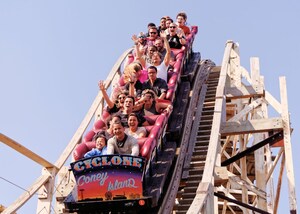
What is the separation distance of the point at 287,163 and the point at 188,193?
1.70m

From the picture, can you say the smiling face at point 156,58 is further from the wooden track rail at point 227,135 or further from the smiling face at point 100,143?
the smiling face at point 100,143

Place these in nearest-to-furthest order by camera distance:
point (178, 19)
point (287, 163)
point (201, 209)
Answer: point (201, 209), point (287, 163), point (178, 19)

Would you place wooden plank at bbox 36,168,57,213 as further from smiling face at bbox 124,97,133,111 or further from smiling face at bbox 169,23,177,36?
smiling face at bbox 169,23,177,36

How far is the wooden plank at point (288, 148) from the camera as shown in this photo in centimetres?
789

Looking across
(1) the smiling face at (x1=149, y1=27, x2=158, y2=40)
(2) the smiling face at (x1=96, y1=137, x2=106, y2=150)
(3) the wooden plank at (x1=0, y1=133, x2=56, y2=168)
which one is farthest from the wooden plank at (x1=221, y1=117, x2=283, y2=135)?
(3) the wooden plank at (x1=0, y1=133, x2=56, y2=168)

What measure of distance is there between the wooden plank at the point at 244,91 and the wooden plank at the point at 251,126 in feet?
2.16

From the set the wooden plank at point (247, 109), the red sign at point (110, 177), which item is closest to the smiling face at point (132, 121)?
the red sign at point (110, 177)

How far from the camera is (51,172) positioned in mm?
6852

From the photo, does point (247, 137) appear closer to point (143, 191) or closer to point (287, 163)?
point (287, 163)

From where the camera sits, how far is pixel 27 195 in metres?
6.36

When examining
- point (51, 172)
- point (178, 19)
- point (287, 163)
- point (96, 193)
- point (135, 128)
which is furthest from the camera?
point (178, 19)

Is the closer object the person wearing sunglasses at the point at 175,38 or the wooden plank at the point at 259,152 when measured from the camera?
the wooden plank at the point at 259,152

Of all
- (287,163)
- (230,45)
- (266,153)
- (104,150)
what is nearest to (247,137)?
(266,153)

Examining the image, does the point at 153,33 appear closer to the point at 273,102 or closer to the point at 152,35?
the point at 152,35
